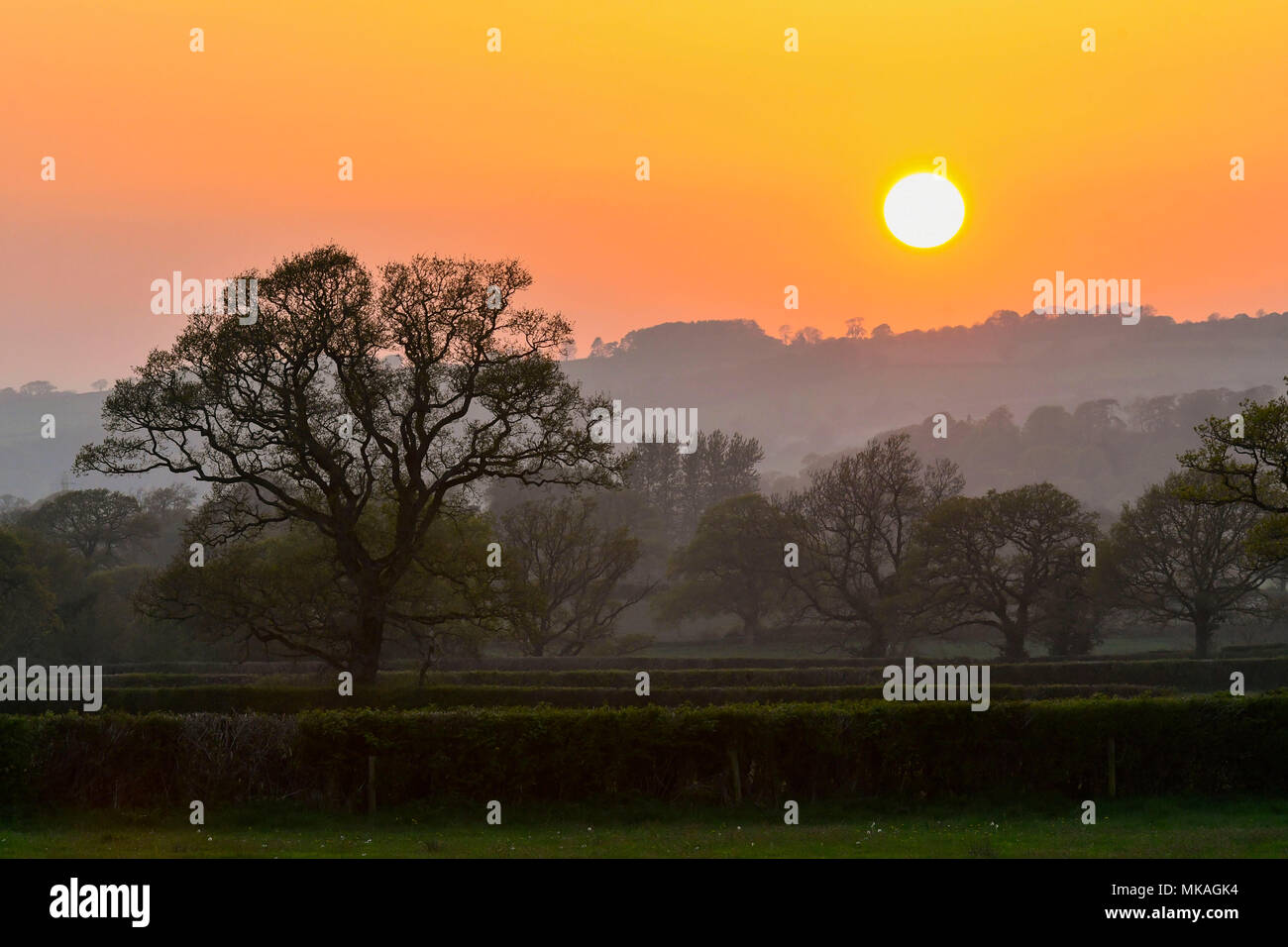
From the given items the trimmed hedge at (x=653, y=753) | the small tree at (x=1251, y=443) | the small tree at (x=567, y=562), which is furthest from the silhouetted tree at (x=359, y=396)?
the small tree at (x=567, y=562)

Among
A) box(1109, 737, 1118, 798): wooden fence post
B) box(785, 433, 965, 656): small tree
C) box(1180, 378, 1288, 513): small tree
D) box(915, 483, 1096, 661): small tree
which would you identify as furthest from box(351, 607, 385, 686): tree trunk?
box(785, 433, 965, 656): small tree

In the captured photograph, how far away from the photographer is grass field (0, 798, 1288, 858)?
730 inches

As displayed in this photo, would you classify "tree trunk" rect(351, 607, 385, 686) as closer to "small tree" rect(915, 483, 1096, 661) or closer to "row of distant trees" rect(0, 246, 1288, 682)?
"row of distant trees" rect(0, 246, 1288, 682)

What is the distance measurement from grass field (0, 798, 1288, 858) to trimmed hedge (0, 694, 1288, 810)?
0.75m

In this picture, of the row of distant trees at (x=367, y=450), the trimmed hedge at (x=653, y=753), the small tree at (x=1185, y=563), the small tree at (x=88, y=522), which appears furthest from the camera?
the small tree at (x=88, y=522)

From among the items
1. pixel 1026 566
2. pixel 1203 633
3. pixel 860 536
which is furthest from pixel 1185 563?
pixel 860 536

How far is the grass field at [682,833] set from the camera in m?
18.5

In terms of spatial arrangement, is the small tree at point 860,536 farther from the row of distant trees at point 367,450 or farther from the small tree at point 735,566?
the row of distant trees at point 367,450

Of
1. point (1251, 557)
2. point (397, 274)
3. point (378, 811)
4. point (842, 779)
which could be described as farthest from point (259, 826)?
point (1251, 557)

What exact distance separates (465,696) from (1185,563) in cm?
4590

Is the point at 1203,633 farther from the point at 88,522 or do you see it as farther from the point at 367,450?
the point at 88,522

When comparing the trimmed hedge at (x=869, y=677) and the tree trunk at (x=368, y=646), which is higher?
the tree trunk at (x=368, y=646)

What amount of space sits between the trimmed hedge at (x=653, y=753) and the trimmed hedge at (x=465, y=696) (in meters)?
11.0
